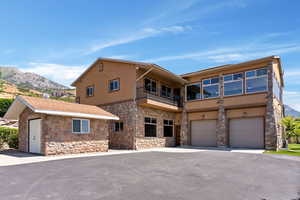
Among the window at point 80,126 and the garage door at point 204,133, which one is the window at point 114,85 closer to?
the window at point 80,126

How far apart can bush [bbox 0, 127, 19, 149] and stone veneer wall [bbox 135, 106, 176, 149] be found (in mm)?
9297

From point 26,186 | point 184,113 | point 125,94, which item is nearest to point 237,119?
point 184,113

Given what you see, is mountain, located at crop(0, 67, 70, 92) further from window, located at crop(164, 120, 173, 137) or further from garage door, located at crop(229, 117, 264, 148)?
garage door, located at crop(229, 117, 264, 148)

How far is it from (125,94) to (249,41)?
34.8 ft

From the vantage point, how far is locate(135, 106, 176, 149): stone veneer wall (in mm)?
17891

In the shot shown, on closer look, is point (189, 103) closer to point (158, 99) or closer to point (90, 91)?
point (158, 99)

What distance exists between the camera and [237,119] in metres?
19.0

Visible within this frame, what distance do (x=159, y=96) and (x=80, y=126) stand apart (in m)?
8.68

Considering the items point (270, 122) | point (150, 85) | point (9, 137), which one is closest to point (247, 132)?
point (270, 122)

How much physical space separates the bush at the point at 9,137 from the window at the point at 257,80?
19266 millimetres

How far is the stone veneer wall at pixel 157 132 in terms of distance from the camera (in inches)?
704

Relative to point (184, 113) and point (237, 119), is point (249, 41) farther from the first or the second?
point (184, 113)

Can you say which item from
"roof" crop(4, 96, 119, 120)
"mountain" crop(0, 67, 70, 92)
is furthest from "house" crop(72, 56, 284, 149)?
"mountain" crop(0, 67, 70, 92)

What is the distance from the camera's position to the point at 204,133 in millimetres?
20859
